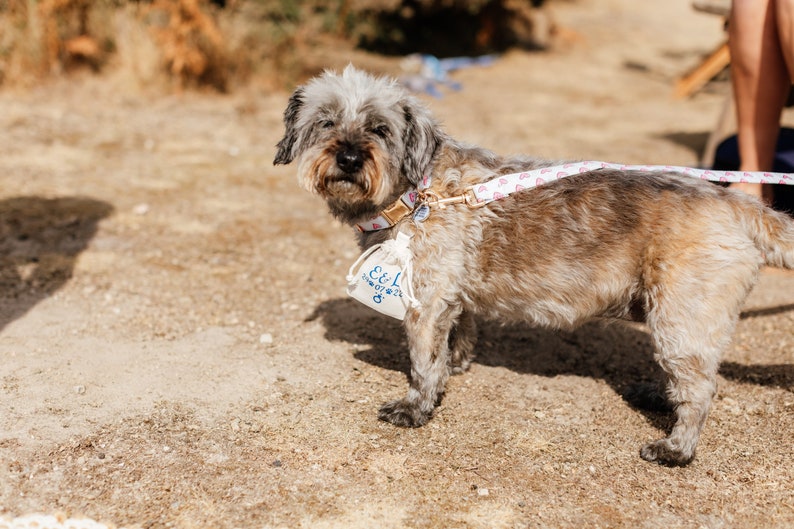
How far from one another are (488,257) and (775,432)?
5.94ft

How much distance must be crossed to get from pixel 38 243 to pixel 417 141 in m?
3.80

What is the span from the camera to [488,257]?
3.85 m

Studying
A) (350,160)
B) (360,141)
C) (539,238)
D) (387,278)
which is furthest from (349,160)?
(539,238)

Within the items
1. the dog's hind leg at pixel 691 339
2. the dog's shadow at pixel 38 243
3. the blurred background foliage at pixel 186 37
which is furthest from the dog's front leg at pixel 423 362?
the blurred background foliage at pixel 186 37

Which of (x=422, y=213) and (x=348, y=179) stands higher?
(x=348, y=179)

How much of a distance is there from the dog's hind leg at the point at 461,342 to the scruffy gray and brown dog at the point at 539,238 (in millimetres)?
423

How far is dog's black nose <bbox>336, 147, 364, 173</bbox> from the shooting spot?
142 inches

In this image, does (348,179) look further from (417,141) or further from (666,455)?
(666,455)

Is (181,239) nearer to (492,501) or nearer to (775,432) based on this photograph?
(492,501)

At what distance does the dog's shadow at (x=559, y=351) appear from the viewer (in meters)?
4.52

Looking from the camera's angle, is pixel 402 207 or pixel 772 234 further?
pixel 402 207

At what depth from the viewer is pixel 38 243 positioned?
6020 mm

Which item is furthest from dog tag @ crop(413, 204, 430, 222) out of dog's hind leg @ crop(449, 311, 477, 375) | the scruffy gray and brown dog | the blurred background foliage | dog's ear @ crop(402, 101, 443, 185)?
the blurred background foliage

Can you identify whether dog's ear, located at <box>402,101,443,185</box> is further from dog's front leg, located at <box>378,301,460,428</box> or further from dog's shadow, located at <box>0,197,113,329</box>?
dog's shadow, located at <box>0,197,113,329</box>
